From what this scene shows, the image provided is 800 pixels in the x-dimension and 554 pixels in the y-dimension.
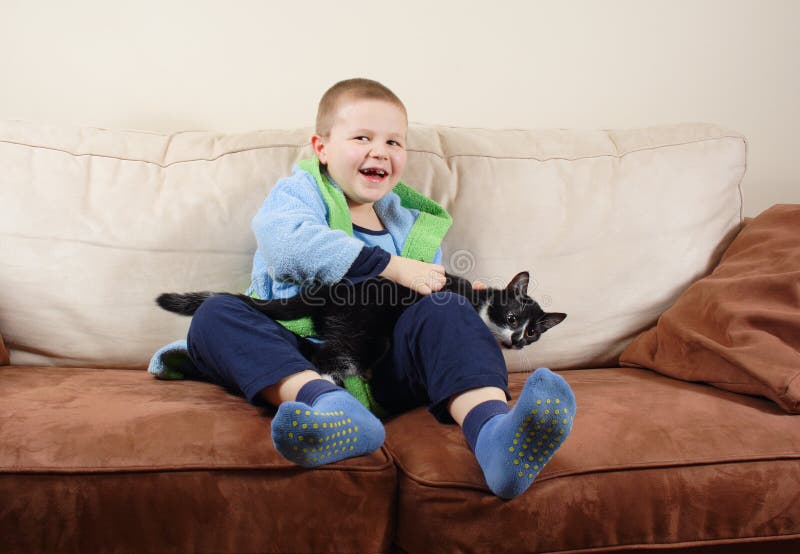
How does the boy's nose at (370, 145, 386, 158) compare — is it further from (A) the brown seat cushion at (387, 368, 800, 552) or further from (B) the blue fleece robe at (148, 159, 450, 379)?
(A) the brown seat cushion at (387, 368, 800, 552)

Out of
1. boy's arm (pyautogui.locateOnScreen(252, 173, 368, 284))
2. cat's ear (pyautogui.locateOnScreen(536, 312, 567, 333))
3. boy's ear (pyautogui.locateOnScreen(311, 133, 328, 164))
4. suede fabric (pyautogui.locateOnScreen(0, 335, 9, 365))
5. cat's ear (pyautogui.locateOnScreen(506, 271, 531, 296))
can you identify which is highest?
boy's ear (pyautogui.locateOnScreen(311, 133, 328, 164))

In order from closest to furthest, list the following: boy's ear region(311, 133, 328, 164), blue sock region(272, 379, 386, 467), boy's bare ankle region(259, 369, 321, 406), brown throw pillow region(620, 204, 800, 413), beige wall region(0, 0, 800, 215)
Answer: blue sock region(272, 379, 386, 467) → boy's bare ankle region(259, 369, 321, 406) → brown throw pillow region(620, 204, 800, 413) → boy's ear region(311, 133, 328, 164) → beige wall region(0, 0, 800, 215)

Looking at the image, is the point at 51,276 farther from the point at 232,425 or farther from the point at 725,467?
the point at 725,467

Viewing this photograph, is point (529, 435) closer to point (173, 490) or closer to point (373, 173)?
point (173, 490)

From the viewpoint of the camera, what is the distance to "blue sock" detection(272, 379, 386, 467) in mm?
823

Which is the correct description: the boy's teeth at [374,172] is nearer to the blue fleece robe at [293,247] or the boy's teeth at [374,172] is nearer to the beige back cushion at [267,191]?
the blue fleece robe at [293,247]

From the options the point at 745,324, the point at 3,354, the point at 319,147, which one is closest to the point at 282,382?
the point at 319,147

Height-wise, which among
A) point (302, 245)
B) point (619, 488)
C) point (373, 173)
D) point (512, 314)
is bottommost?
point (619, 488)

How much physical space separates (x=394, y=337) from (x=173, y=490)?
460mm

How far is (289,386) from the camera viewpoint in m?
1.02

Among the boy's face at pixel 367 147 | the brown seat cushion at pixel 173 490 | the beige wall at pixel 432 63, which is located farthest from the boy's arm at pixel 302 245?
the beige wall at pixel 432 63

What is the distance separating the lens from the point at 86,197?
56.6 inches

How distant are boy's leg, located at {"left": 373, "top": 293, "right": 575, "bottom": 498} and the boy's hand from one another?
92mm

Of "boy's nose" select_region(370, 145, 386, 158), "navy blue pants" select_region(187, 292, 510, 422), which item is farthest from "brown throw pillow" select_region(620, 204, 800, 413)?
"boy's nose" select_region(370, 145, 386, 158)
